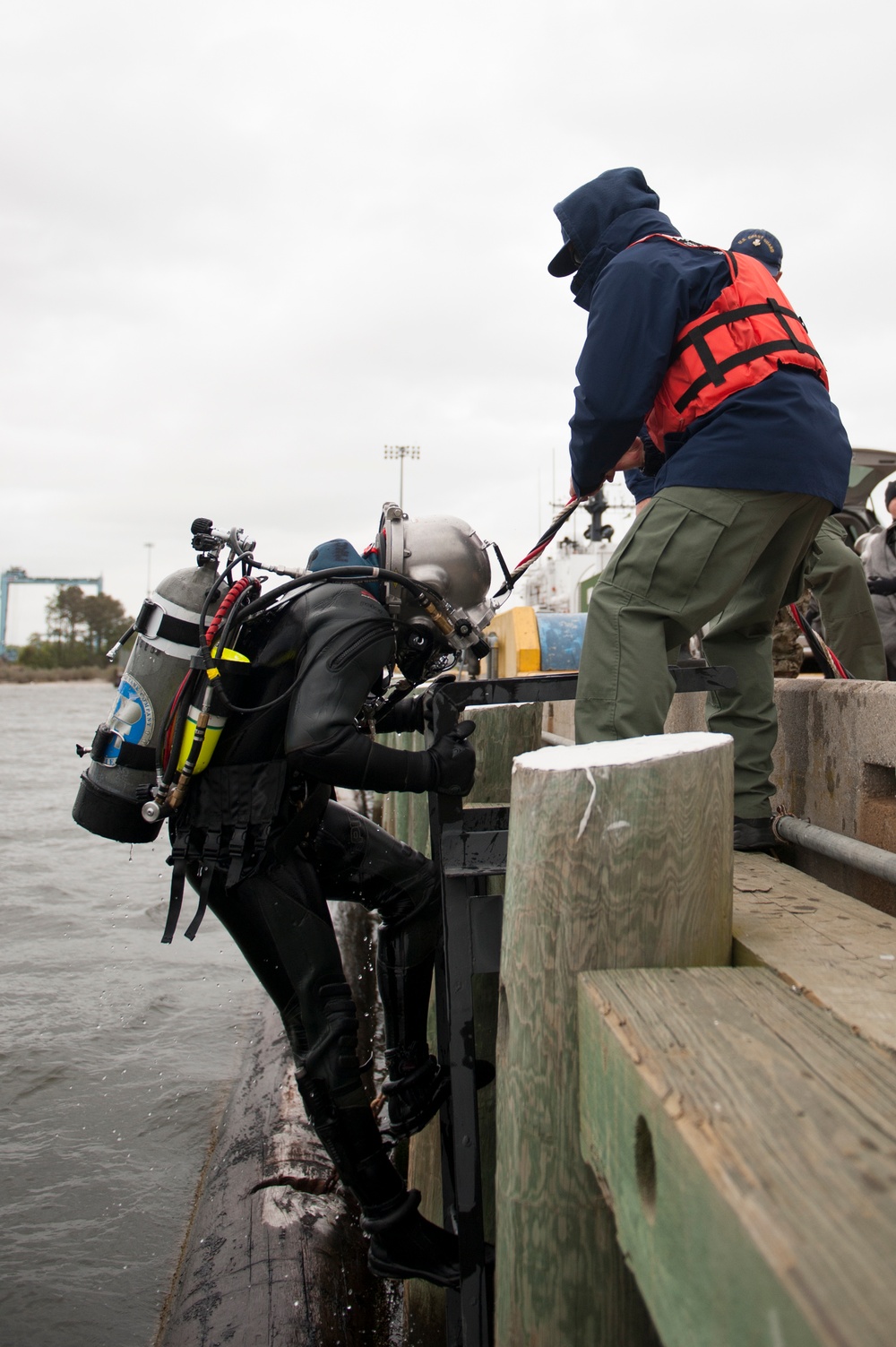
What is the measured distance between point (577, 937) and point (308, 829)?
1.93 m

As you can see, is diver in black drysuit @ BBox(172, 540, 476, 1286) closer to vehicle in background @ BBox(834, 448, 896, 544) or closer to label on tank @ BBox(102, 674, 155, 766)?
label on tank @ BBox(102, 674, 155, 766)

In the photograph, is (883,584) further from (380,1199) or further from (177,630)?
(380,1199)

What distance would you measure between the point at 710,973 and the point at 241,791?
192 centimetres

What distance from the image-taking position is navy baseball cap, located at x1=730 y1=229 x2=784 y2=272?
4711 mm

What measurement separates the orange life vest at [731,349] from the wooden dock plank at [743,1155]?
183cm

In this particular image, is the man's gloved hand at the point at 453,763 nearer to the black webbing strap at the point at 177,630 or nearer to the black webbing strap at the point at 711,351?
the black webbing strap at the point at 177,630

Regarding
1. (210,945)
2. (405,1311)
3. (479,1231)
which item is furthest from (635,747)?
(210,945)

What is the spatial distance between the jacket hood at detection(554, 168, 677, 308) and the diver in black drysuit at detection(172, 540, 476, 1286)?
1240 mm

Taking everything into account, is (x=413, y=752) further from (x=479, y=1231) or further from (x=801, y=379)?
(x=801, y=379)

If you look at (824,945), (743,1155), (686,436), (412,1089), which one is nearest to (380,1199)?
(412,1089)

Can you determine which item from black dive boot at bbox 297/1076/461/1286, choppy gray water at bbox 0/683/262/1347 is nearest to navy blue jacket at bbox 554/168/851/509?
black dive boot at bbox 297/1076/461/1286

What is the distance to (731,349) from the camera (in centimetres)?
292

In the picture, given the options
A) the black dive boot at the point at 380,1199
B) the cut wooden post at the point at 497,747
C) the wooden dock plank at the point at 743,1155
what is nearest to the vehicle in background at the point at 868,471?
the cut wooden post at the point at 497,747

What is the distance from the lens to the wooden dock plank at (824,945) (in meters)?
1.54
